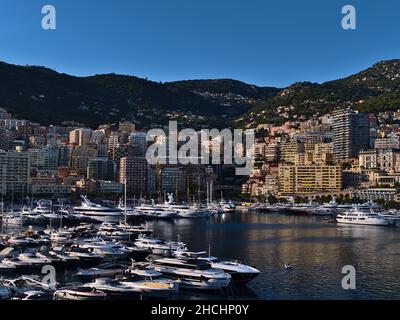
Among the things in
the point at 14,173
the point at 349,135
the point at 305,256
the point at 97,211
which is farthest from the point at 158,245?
the point at 349,135

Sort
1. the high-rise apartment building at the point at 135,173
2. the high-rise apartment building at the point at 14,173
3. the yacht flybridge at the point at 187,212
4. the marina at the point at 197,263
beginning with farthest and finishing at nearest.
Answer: the high-rise apartment building at the point at 135,173 → the high-rise apartment building at the point at 14,173 → the yacht flybridge at the point at 187,212 → the marina at the point at 197,263

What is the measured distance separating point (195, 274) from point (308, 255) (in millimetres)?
9320

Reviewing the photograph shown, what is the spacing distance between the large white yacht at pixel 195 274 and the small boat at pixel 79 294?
2871 millimetres

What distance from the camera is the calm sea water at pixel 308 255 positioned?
1600cm

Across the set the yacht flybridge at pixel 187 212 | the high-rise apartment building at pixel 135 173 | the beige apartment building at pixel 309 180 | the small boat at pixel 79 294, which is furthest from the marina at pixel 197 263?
the high-rise apartment building at pixel 135 173

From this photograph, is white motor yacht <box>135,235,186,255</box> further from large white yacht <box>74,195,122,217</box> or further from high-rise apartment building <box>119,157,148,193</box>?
high-rise apartment building <box>119,157,148,193</box>

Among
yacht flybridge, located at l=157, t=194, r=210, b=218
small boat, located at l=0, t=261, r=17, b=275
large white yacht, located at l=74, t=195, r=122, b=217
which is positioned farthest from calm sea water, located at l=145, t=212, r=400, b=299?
yacht flybridge, located at l=157, t=194, r=210, b=218

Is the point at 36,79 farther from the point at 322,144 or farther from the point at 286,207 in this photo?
the point at 286,207

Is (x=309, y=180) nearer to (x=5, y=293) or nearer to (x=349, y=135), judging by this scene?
(x=349, y=135)

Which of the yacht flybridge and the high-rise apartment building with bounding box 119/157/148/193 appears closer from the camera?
the yacht flybridge

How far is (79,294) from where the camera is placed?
1383cm

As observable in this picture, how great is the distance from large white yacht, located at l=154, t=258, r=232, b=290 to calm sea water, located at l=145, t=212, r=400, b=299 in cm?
69

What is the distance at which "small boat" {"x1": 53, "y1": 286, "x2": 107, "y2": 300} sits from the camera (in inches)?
543

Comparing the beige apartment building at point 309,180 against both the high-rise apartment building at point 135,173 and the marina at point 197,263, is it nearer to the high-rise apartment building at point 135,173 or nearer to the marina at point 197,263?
the high-rise apartment building at point 135,173
